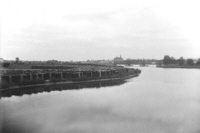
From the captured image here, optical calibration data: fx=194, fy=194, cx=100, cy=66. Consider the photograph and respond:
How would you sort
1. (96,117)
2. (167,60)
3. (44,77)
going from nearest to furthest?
(96,117) → (44,77) → (167,60)

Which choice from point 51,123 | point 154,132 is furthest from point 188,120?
point 51,123

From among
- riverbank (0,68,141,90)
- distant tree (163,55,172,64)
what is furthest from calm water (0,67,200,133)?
distant tree (163,55,172,64)

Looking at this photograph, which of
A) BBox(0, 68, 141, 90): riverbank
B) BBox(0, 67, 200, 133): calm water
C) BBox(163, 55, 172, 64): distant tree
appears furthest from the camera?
BBox(163, 55, 172, 64): distant tree

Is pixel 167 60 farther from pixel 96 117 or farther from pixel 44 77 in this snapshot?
pixel 96 117

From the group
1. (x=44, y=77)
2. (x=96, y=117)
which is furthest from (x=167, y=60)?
(x=96, y=117)

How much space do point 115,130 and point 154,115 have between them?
5.07m

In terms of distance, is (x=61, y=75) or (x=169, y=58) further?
(x=169, y=58)

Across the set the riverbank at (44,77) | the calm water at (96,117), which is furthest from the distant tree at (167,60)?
the calm water at (96,117)

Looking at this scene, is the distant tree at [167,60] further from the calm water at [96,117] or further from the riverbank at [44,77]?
the calm water at [96,117]

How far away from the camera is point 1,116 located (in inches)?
650

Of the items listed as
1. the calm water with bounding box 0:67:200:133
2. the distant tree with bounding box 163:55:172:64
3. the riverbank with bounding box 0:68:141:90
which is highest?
the distant tree with bounding box 163:55:172:64

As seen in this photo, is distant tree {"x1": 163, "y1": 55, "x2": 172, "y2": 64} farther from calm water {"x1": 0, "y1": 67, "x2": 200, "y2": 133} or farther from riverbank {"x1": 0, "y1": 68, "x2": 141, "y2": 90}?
calm water {"x1": 0, "y1": 67, "x2": 200, "y2": 133}

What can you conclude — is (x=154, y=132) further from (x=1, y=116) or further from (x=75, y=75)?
(x=75, y=75)

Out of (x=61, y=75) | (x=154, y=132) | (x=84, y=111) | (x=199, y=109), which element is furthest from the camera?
(x=61, y=75)
